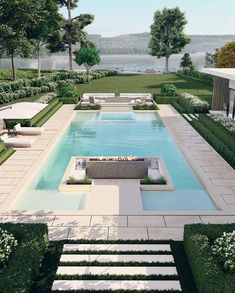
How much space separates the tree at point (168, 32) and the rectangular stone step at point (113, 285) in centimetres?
8613

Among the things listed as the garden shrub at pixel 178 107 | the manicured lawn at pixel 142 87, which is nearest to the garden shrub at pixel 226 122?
the garden shrub at pixel 178 107

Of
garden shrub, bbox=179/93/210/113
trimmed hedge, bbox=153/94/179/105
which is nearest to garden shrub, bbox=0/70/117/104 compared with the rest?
trimmed hedge, bbox=153/94/179/105

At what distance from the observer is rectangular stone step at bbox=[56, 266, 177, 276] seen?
30.8ft

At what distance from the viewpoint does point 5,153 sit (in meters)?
19.9

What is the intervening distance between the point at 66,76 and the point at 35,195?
4760 centimetres

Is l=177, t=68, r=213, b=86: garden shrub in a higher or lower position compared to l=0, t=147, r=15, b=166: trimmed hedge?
higher

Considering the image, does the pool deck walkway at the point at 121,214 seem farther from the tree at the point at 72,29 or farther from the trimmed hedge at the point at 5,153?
the tree at the point at 72,29

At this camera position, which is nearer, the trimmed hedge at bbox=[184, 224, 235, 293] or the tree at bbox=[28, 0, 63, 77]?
the trimmed hedge at bbox=[184, 224, 235, 293]

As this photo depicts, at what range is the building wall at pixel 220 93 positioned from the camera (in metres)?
31.9

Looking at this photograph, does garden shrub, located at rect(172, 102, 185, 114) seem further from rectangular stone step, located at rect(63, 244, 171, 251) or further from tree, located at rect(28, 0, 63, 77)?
tree, located at rect(28, 0, 63, 77)

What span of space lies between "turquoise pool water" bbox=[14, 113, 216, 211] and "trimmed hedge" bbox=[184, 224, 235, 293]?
143 inches

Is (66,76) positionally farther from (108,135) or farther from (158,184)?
(158,184)

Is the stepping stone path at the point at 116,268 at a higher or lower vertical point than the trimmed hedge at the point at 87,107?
lower

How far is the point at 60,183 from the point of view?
1650 cm
